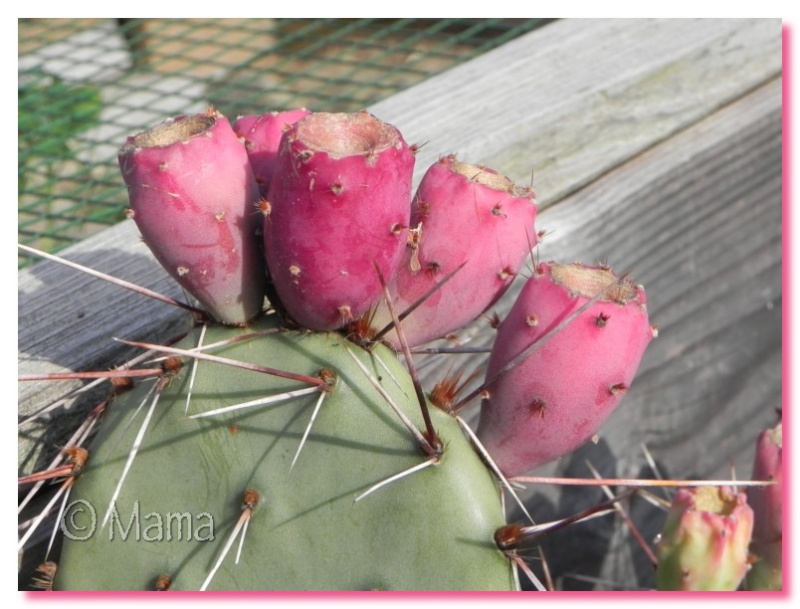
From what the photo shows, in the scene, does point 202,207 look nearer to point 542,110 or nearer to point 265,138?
point 265,138

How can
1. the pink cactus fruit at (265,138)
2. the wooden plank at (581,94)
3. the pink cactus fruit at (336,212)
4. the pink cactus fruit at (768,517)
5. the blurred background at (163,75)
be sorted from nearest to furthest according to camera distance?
the pink cactus fruit at (336,212) < the pink cactus fruit at (265,138) < the pink cactus fruit at (768,517) < the wooden plank at (581,94) < the blurred background at (163,75)

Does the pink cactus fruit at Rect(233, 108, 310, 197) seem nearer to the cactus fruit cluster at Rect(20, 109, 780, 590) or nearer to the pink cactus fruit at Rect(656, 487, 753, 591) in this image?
the cactus fruit cluster at Rect(20, 109, 780, 590)

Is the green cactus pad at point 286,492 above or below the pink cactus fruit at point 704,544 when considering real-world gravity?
above

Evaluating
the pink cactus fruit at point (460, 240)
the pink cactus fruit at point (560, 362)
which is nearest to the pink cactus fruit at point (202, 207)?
the pink cactus fruit at point (460, 240)

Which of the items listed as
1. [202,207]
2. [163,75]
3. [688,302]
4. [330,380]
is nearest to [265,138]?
[202,207]

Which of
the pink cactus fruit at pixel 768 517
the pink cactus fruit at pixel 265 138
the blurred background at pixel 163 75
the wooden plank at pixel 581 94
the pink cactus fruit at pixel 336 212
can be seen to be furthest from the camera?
the blurred background at pixel 163 75

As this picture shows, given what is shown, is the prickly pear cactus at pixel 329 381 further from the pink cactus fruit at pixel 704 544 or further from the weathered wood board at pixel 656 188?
the weathered wood board at pixel 656 188

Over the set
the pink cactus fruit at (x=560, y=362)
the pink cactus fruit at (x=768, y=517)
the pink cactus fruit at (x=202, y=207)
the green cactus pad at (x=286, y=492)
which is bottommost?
the pink cactus fruit at (x=768, y=517)
